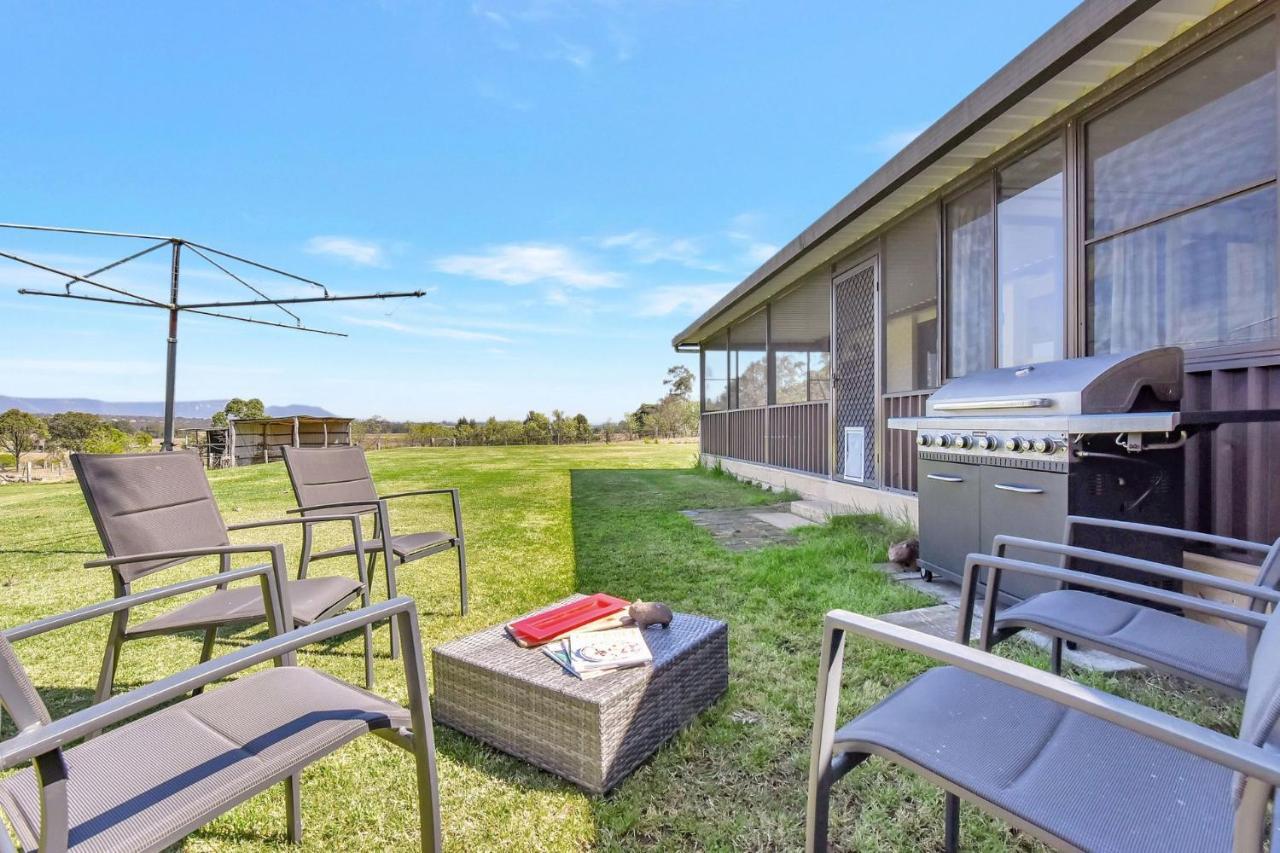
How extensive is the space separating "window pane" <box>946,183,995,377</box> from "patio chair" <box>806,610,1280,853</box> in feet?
11.9

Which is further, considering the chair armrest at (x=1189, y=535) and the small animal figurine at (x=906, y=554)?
the small animal figurine at (x=906, y=554)

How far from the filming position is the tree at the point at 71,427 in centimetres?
2116

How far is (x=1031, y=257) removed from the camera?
150 inches

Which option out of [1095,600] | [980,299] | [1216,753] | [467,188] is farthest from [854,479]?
[467,188]

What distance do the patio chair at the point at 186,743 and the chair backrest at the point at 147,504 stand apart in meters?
0.78

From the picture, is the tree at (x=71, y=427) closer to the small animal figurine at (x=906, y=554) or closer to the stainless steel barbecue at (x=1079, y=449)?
the small animal figurine at (x=906, y=554)

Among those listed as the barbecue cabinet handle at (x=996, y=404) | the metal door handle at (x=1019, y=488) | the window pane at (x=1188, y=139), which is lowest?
the metal door handle at (x=1019, y=488)

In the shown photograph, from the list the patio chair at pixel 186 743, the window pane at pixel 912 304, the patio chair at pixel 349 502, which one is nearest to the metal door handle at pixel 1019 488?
the window pane at pixel 912 304

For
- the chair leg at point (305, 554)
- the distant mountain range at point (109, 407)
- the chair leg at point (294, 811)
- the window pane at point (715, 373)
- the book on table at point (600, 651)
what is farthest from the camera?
the distant mountain range at point (109, 407)

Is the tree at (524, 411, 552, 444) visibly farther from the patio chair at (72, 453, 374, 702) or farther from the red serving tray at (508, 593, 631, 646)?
the red serving tray at (508, 593, 631, 646)

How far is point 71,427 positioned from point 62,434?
1.29 feet

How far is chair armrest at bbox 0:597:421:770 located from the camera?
31.5 inches

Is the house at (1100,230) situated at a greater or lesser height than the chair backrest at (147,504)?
greater

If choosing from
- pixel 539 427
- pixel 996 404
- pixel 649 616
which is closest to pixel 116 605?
pixel 649 616
